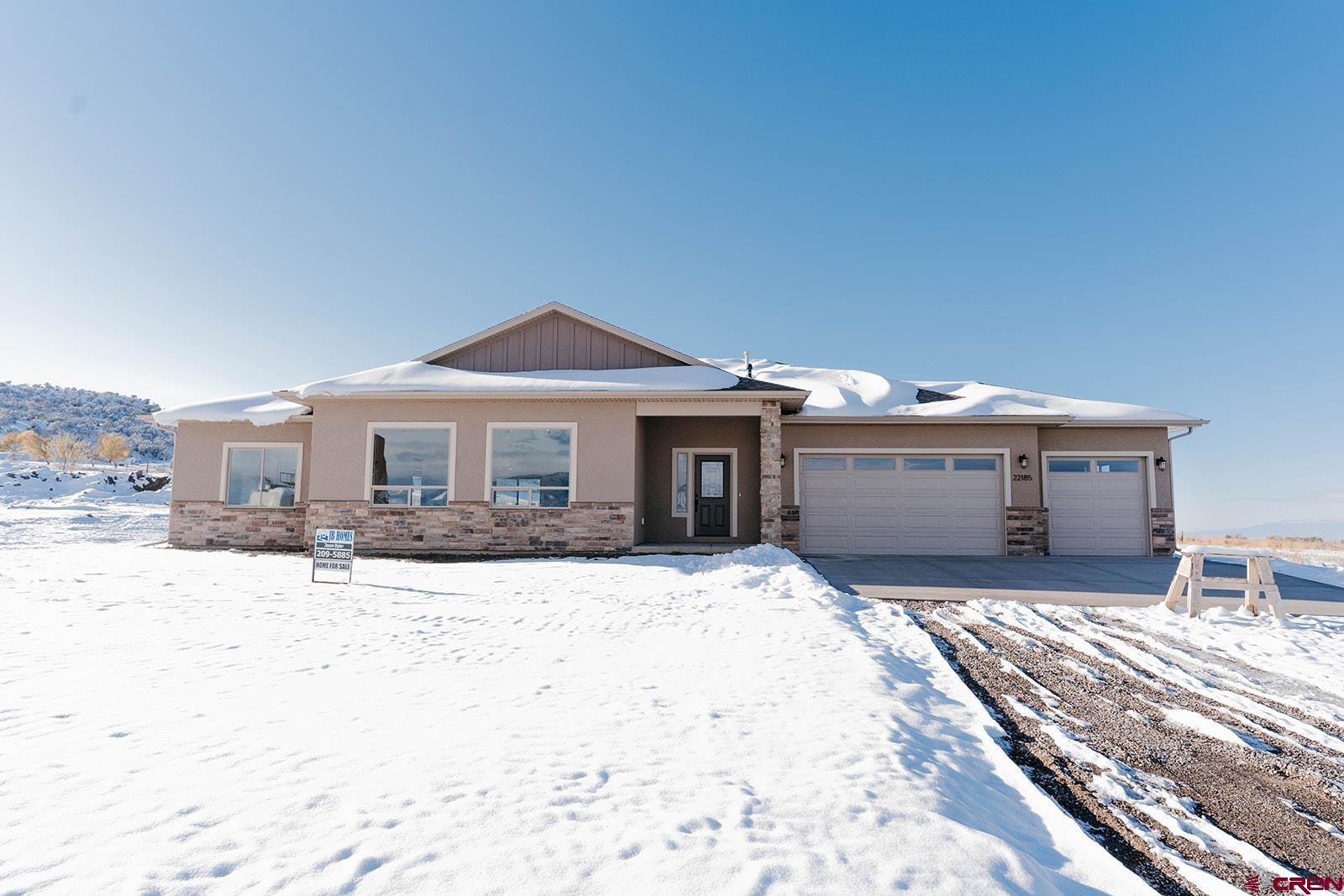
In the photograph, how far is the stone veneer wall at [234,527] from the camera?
499 inches

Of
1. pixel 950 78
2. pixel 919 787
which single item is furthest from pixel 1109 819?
pixel 950 78

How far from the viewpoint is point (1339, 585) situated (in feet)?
29.2

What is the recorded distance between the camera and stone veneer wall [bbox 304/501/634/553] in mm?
11008

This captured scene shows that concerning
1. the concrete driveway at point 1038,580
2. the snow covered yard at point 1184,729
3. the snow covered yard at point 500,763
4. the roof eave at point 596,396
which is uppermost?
the roof eave at point 596,396

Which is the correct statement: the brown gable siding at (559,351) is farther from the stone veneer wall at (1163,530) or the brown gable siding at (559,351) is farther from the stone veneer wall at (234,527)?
the stone veneer wall at (1163,530)

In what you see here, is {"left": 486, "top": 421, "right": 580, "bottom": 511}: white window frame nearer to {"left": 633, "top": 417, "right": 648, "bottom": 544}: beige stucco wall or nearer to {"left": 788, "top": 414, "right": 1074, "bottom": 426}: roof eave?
{"left": 633, "top": 417, "right": 648, "bottom": 544}: beige stucco wall

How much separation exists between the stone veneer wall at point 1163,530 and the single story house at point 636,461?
0.13 ft

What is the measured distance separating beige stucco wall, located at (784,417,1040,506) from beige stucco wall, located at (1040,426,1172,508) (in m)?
0.66

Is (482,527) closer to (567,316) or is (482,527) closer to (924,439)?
(567,316)

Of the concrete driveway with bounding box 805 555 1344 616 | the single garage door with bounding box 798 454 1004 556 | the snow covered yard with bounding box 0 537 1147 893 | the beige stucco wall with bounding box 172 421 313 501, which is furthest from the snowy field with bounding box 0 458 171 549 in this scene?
the concrete driveway with bounding box 805 555 1344 616

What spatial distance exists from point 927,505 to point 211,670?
11.7 meters

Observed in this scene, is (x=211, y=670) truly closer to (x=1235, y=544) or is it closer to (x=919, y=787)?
(x=919, y=787)

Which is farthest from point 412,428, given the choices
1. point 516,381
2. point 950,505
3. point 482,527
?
point 950,505

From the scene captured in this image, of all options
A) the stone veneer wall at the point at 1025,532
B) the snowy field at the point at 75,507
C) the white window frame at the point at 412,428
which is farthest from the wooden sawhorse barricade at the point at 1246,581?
the snowy field at the point at 75,507
